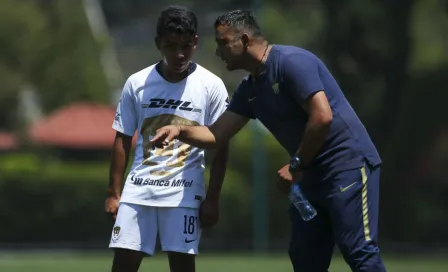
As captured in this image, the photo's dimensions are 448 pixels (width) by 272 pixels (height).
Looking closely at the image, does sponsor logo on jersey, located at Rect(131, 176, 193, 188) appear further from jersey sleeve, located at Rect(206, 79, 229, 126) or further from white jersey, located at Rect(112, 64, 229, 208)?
jersey sleeve, located at Rect(206, 79, 229, 126)

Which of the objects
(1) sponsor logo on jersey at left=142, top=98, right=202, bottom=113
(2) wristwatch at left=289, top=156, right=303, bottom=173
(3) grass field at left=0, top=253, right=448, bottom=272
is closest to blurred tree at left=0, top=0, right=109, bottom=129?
(3) grass field at left=0, top=253, right=448, bottom=272

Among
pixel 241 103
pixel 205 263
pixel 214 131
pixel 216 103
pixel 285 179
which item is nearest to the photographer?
pixel 285 179

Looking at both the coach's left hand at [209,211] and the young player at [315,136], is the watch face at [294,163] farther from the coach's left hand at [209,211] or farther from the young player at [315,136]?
the coach's left hand at [209,211]

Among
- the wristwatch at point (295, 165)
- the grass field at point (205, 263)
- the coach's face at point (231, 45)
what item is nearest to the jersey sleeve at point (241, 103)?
the coach's face at point (231, 45)

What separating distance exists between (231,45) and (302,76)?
46cm

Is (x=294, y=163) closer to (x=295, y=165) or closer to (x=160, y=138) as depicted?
(x=295, y=165)

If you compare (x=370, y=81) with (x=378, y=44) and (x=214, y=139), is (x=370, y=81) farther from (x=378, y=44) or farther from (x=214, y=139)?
(x=214, y=139)

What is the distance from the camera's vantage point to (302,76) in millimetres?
5844

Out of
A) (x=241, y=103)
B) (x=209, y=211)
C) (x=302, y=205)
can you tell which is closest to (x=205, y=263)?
(x=209, y=211)

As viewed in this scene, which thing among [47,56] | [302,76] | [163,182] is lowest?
[163,182]

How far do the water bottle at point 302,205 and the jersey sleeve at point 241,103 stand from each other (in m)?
0.58

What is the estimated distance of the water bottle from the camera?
6.04m

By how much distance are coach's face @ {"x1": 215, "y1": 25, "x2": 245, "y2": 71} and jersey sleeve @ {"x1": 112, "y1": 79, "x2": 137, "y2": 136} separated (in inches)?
34.8

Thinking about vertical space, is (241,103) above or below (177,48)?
below
